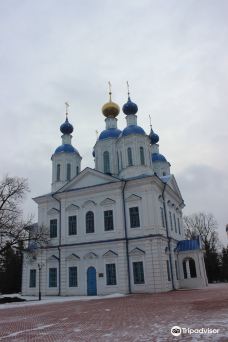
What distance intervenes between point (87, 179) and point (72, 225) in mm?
4226

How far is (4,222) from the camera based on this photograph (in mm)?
22766

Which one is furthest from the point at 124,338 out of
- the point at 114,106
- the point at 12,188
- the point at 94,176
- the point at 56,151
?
the point at 114,106

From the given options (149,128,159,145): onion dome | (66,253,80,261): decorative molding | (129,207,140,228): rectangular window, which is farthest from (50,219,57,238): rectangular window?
(149,128,159,145): onion dome

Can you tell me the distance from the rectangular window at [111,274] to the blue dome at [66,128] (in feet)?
51.8

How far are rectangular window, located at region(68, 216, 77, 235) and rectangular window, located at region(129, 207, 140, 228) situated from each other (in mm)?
5217

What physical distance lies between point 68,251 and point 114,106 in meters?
16.5

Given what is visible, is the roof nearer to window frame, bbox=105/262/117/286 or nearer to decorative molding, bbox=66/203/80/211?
window frame, bbox=105/262/117/286

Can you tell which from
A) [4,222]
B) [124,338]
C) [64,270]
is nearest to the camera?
[124,338]

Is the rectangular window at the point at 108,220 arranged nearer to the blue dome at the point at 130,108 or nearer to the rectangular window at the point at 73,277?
the rectangular window at the point at 73,277

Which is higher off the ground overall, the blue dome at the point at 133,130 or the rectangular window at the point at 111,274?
the blue dome at the point at 133,130

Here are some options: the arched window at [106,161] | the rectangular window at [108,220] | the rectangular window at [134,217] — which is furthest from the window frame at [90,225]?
the arched window at [106,161]

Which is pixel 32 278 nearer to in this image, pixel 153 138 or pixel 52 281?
pixel 52 281

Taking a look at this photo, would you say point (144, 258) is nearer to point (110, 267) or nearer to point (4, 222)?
point (110, 267)

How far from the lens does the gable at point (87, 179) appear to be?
1082 inches
